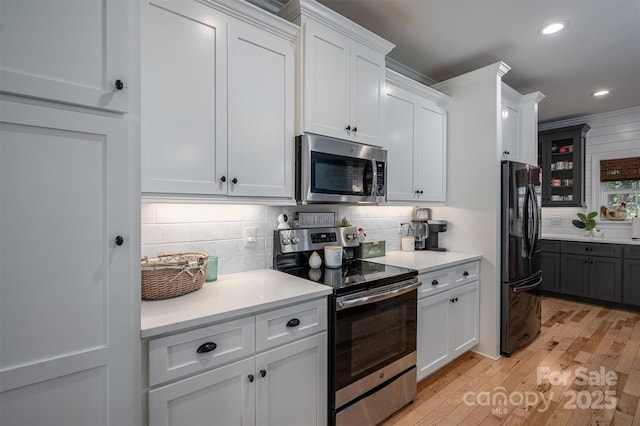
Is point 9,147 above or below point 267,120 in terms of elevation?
below

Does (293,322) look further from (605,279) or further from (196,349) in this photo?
(605,279)

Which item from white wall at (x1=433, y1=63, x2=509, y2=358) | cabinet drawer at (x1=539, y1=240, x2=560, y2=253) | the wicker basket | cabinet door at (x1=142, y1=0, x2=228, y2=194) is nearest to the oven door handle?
the wicker basket

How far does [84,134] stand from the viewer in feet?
3.20

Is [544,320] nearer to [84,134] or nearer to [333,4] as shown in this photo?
[333,4]

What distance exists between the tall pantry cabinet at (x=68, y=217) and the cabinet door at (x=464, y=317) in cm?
226

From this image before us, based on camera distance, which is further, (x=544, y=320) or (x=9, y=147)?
(x=544, y=320)

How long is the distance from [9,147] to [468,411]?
2.62m

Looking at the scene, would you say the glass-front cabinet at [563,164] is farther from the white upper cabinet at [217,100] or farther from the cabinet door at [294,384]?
the cabinet door at [294,384]

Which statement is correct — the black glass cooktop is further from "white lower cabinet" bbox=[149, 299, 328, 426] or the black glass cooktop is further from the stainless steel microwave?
the stainless steel microwave

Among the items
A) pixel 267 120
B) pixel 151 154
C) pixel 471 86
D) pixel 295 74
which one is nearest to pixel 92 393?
pixel 151 154

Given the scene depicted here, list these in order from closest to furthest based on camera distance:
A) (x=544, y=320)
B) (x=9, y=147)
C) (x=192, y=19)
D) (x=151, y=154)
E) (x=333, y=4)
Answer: (x=9, y=147) → (x=151, y=154) → (x=192, y=19) → (x=333, y=4) → (x=544, y=320)

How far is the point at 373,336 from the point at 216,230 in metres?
1.11

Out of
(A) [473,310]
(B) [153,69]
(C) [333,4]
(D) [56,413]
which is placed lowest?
(A) [473,310]

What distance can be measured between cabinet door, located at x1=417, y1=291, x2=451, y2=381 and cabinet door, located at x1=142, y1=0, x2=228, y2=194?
1.66 m
